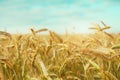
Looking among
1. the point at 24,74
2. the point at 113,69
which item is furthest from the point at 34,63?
the point at 113,69

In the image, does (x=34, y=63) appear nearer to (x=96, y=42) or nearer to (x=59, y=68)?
(x=59, y=68)

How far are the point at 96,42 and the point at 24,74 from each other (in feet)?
2.45

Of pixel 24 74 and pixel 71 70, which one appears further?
pixel 71 70

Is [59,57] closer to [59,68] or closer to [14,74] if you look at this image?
[59,68]

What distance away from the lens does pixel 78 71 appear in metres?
2.30

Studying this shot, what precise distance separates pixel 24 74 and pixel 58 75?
0.91ft

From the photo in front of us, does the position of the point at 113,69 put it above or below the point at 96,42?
below

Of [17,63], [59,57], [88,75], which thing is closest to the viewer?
[88,75]

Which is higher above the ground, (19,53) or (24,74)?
(19,53)

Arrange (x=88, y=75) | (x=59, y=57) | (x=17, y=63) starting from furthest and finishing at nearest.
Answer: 1. (x=59, y=57)
2. (x=17, y=63)
3. (x=88, y=75)

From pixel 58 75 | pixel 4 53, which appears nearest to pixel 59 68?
pixel 58 75

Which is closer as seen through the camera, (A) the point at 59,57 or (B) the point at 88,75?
(B) the point at 88,75

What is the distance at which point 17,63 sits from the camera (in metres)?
2.29

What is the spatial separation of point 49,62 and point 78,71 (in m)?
0.38
